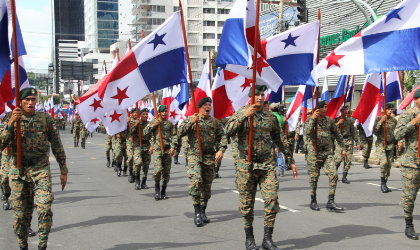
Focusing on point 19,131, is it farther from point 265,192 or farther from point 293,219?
point 293,219

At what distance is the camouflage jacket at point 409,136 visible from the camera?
276 inches

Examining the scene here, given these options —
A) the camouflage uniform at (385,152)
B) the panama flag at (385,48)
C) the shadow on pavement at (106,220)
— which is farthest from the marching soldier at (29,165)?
the camouflage uniform at (385,152)

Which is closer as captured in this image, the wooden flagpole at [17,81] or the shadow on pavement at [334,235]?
the wooden flagpole at [17,81]

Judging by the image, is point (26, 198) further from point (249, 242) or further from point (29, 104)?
point (249, 242)

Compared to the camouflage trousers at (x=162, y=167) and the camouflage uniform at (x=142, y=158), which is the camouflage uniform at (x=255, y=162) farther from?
→ the camouflage uniform at (x=142, y=158)

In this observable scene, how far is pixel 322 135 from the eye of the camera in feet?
Result: 30.1

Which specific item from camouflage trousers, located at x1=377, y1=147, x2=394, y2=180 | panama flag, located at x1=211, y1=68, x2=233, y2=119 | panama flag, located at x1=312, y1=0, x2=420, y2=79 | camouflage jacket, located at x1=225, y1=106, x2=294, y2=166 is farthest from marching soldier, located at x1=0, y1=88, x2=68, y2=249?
camouflage trousers, located at x1=377, y1=147, x2=394, y2=180

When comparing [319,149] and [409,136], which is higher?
[409,136]

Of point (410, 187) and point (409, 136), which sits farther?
point (409, 136)

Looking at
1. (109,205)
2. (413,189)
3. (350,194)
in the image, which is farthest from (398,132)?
(109,205)

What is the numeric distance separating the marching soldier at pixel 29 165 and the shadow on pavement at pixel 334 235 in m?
2.97

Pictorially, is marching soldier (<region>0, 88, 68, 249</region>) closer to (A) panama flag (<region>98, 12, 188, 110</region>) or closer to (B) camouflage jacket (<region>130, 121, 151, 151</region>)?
(A) panama flag (<region>98, 12, 188, 110</region>)

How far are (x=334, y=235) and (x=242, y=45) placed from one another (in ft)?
9.39

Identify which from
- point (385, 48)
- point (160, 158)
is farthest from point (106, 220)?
point (385, 48)
